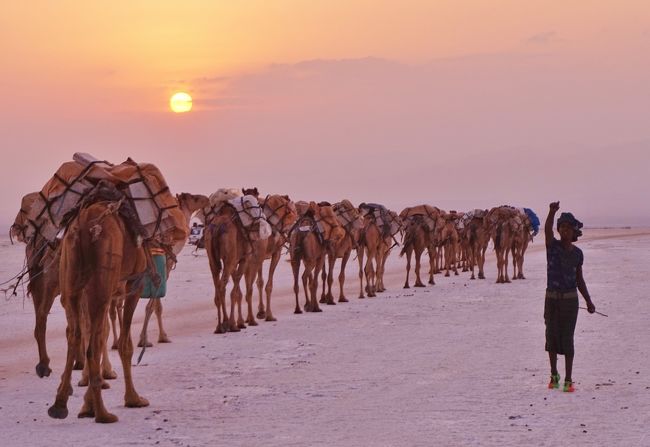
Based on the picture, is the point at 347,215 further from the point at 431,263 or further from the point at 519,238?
the point at 519,238

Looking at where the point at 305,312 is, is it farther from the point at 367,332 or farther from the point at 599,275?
the point at 599,275

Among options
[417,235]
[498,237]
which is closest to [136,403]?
[417,235]

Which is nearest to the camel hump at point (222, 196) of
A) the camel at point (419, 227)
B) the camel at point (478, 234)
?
the camel at point (419, 227)

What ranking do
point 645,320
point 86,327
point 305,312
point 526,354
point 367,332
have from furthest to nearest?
1. point 305,312
2. point 645,320
3. point 367,332
4. point 526,354
5. point 86,327

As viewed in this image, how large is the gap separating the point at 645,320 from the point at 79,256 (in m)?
12.9

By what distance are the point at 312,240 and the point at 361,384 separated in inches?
445

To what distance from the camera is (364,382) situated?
496 inches

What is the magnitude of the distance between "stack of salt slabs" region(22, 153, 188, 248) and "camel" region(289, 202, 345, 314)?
472 inches

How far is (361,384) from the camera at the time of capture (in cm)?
1244

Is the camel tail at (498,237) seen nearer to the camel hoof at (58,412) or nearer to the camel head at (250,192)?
the camel head at (250,192)

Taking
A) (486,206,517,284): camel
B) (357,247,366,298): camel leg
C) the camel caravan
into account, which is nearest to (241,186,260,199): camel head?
the camel caravan

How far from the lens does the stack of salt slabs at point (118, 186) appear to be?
10844 mm

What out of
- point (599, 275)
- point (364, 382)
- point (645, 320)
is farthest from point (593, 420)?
point (599, 275)

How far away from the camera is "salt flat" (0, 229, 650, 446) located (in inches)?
379
